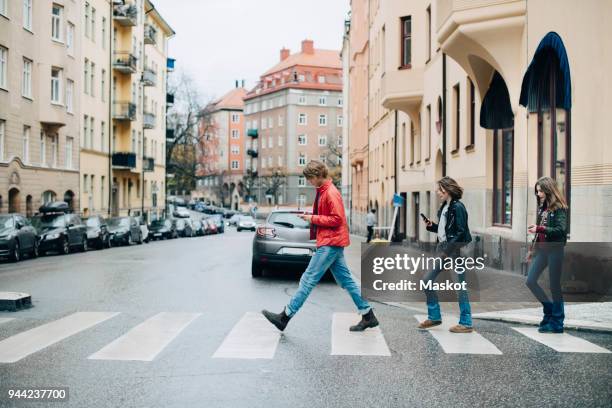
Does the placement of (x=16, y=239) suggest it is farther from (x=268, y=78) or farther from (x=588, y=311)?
(x=268, y=78)

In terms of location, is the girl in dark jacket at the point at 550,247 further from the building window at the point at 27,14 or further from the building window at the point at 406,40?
the building window at the point at 27,14

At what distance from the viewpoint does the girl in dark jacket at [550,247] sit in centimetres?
938

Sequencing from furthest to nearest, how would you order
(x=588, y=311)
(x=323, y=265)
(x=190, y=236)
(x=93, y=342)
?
(x=190, y=236) < (x=588, y=311) < (x=323, y=265) < (x=93, y=342)

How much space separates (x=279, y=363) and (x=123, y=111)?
173 ft

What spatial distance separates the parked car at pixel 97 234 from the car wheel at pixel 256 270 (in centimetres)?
1889

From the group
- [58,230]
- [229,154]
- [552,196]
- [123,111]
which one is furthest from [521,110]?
[229,154]

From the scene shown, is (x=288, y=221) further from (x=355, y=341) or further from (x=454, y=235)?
(x=355, y=341)

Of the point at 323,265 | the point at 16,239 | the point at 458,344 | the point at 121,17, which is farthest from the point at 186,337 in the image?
the point at 121,17

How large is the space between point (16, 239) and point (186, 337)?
61.1 ft

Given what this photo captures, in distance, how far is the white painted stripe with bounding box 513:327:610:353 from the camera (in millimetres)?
8344

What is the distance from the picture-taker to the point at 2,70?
35.2 meters

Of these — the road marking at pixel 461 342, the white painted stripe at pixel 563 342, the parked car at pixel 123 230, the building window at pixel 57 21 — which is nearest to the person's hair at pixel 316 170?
the road marking at pixel 461 342

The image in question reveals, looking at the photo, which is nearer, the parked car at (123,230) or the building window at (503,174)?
the building window at (503,174)

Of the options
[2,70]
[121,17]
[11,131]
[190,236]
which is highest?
[121,17]
